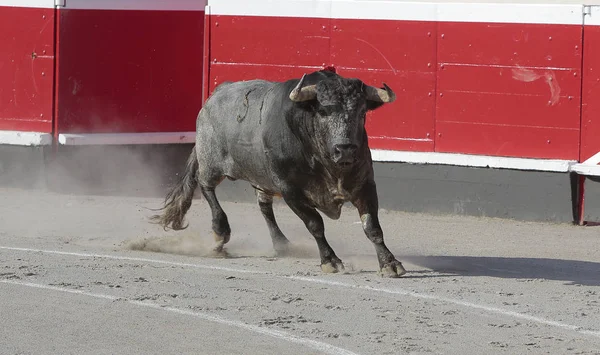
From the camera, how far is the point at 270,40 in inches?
464

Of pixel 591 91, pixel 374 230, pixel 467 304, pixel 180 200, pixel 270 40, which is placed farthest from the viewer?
pixel 270 40

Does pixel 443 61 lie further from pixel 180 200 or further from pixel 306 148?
pixel 306 148

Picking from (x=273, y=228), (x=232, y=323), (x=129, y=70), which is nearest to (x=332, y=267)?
(x=273, y=228)

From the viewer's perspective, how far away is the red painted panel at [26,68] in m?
12.0

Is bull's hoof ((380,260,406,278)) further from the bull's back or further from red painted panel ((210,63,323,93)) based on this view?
red painted panel ((210,63,323,93))

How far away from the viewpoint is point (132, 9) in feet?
39.9

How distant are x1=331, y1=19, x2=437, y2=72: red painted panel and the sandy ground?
151 centimetres

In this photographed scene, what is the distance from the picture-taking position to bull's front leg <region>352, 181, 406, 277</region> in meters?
7.79

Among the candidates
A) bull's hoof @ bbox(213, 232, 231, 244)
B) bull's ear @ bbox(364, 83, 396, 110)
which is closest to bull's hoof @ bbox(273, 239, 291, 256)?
bull's hoof @ bbox(213, 232, 231, 244)

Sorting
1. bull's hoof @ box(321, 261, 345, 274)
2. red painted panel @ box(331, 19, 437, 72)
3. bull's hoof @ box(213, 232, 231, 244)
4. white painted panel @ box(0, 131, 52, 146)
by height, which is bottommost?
bull's hoof @ box(321, 261, 345, 274)

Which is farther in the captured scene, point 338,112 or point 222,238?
point 222,238

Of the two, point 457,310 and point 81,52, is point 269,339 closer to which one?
point 457,310

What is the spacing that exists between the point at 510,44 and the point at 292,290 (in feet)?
14.1

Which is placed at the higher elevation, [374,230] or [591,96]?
[591,96]
